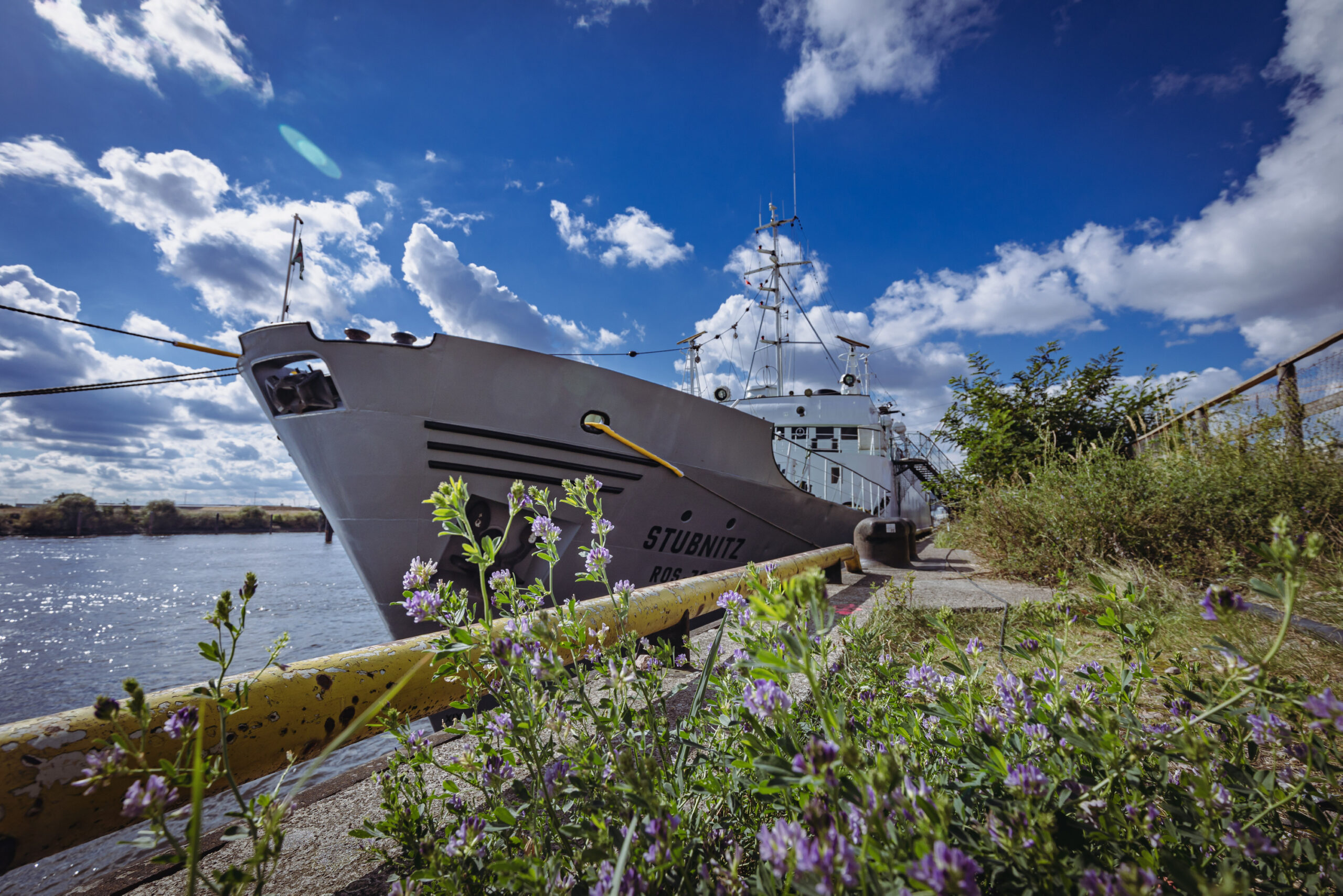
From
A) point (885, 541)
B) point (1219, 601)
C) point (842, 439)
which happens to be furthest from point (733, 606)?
point (842, 439)

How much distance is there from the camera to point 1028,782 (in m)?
0.68

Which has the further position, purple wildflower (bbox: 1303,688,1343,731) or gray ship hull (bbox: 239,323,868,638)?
gray ship hull (bbox: 239,323,868,638)

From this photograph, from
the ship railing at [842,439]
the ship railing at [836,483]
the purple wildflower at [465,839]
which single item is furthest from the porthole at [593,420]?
the ship railing at [842,439]

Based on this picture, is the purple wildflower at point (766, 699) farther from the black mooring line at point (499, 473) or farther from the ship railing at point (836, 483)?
the ship railing at point (836, 483)

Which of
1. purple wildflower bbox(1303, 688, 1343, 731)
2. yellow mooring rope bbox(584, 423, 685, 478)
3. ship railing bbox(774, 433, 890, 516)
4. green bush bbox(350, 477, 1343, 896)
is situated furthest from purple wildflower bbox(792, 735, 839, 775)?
ship railing bbox(774, 433, 890, 516)

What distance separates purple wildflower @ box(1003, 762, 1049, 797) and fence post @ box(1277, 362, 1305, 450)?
262 inches

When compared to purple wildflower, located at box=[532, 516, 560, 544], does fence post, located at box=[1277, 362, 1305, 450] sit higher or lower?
higher

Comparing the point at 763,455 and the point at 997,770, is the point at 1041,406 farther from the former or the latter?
the point at 997,770

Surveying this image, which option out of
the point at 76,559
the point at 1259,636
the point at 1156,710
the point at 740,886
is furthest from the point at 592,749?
the point at 76,559

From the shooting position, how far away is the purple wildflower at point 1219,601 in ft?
2.41

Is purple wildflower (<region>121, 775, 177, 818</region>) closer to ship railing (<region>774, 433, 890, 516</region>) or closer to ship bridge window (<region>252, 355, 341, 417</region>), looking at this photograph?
ship bridge window (<region>252, 355, 341, 417</region>)

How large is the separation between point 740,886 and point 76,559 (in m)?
40.8

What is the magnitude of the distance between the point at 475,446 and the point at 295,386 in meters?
1.66

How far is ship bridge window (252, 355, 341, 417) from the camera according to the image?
464 cm
